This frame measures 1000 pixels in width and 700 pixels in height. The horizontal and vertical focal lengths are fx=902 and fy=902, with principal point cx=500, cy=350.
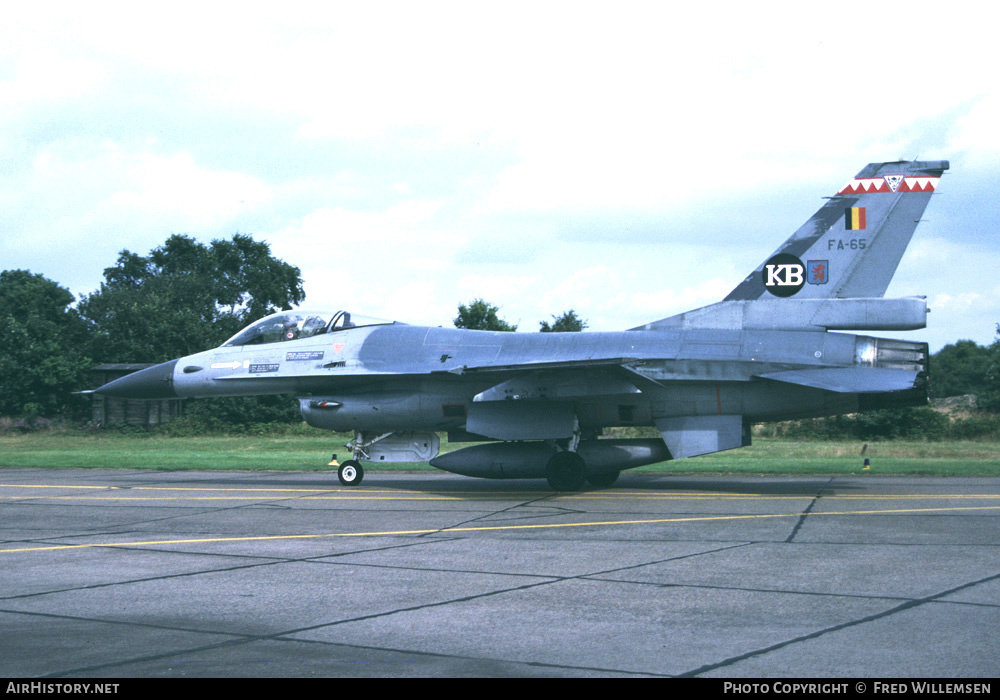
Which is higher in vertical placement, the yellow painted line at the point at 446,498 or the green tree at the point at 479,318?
the green tree at the point at 479,318

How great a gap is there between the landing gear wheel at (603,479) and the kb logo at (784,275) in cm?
456

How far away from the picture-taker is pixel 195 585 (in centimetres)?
846

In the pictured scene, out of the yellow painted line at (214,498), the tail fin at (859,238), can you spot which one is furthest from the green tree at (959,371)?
the yellow painted line at (214,498)

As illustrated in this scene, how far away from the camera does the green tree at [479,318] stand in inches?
1661

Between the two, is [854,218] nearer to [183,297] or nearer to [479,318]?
[479,318]

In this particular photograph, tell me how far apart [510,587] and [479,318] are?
3604 cm

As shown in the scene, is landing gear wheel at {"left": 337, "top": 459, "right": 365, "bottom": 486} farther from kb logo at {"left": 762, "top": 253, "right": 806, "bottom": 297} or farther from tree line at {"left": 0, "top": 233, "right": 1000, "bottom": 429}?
tree line at {"left": 0, "top": 233, "right": 1000, "bottom": 429}

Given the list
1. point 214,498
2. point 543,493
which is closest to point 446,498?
point 543,493

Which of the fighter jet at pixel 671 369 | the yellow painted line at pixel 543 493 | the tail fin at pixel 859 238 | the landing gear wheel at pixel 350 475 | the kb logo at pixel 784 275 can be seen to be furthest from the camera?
the landing gear wheel at pixel 350 475

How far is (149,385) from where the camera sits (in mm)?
19156

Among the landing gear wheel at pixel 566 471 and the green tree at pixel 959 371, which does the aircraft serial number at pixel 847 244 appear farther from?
the green tree at pixel 959 371

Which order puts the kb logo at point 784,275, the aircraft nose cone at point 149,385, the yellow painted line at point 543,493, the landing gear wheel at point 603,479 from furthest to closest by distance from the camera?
the aircraft nose cone at point 149,385 → the landing gear wheel at point 603,479 → the kb logo at point 784,275 → the yellow painted line at point 543,493

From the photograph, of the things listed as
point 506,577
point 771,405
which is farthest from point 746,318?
point 506,577

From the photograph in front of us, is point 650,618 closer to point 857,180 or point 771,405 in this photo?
point 771,405
